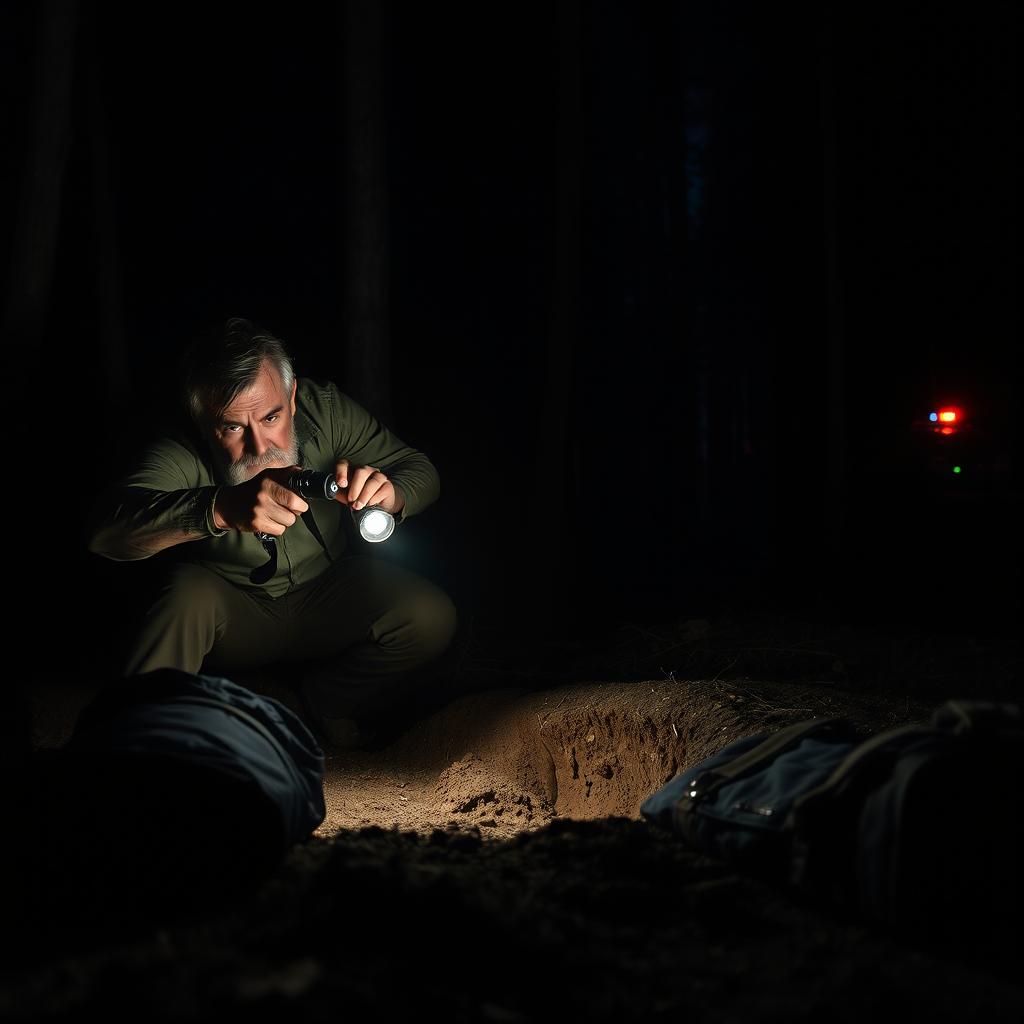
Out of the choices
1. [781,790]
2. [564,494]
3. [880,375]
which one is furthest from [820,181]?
[781,790]

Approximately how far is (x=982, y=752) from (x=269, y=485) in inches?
89.0

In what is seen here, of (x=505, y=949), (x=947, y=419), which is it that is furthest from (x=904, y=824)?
(x=947, y=419)

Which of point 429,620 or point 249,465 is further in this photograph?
point 429,620

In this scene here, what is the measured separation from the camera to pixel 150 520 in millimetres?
3297

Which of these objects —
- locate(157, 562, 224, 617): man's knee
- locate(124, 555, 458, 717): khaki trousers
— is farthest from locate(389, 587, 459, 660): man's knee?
locate(157, 562, 224, 617): man's knee

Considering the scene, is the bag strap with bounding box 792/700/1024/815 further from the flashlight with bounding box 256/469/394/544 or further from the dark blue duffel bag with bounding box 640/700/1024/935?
the flashlight with bounding box 256/469/394/544

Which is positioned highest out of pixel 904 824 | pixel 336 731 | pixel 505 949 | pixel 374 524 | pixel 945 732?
pixel 374 524

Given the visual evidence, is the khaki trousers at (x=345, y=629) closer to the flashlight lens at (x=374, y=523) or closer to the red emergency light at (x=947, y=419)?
the flashlight lens at (x=374, y=523)

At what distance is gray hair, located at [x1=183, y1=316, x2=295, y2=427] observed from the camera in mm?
3607

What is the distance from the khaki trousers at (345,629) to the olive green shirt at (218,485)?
103 millimetres

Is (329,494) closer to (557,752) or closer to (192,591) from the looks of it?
(192,591)

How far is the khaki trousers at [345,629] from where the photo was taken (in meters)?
3.91

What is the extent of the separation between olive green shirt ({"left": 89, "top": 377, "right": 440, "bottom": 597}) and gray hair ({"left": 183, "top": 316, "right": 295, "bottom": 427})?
8.3 inches

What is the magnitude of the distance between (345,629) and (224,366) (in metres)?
1.24
